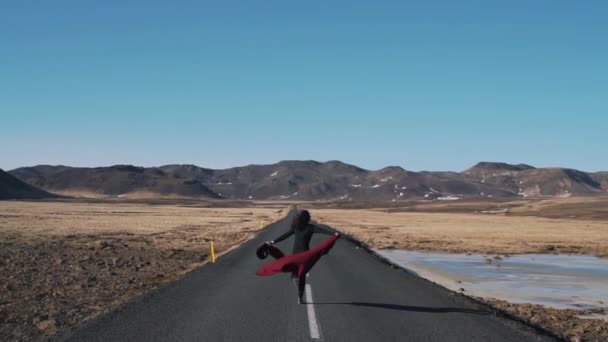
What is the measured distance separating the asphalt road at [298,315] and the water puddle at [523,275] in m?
4.97

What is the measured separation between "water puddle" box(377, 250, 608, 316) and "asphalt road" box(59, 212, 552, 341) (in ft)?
16.3

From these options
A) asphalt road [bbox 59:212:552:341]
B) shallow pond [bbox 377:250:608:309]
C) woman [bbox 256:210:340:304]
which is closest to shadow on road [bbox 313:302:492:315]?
asphalt road [bbox 59:212:552:341]

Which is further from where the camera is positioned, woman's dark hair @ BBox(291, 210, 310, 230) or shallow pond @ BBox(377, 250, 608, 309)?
shallow pond @ BBox(377, 250, 608, 309)

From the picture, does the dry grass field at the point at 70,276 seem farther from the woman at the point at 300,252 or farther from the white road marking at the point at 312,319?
the white road marking at the point at 312,319

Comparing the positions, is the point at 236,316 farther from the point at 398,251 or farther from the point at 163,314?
the point at 398,251

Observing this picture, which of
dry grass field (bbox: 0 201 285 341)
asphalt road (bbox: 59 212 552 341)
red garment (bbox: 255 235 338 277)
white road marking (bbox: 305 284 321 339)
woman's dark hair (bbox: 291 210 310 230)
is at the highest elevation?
woman's dark hair (bbox: 291 210 310 230)

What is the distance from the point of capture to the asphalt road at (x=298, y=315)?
1156 cm

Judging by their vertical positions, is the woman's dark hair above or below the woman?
above

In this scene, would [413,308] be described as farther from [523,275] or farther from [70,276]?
[523,275]

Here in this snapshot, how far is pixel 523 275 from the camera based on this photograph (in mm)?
30250

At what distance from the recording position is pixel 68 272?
24.6 m

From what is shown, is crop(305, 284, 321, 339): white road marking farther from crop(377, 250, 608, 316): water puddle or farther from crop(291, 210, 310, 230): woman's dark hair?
crop(377, 250, 608, 316): water puddle

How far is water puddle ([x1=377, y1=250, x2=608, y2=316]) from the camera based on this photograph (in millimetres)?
22844

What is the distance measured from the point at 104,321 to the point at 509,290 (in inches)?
656
